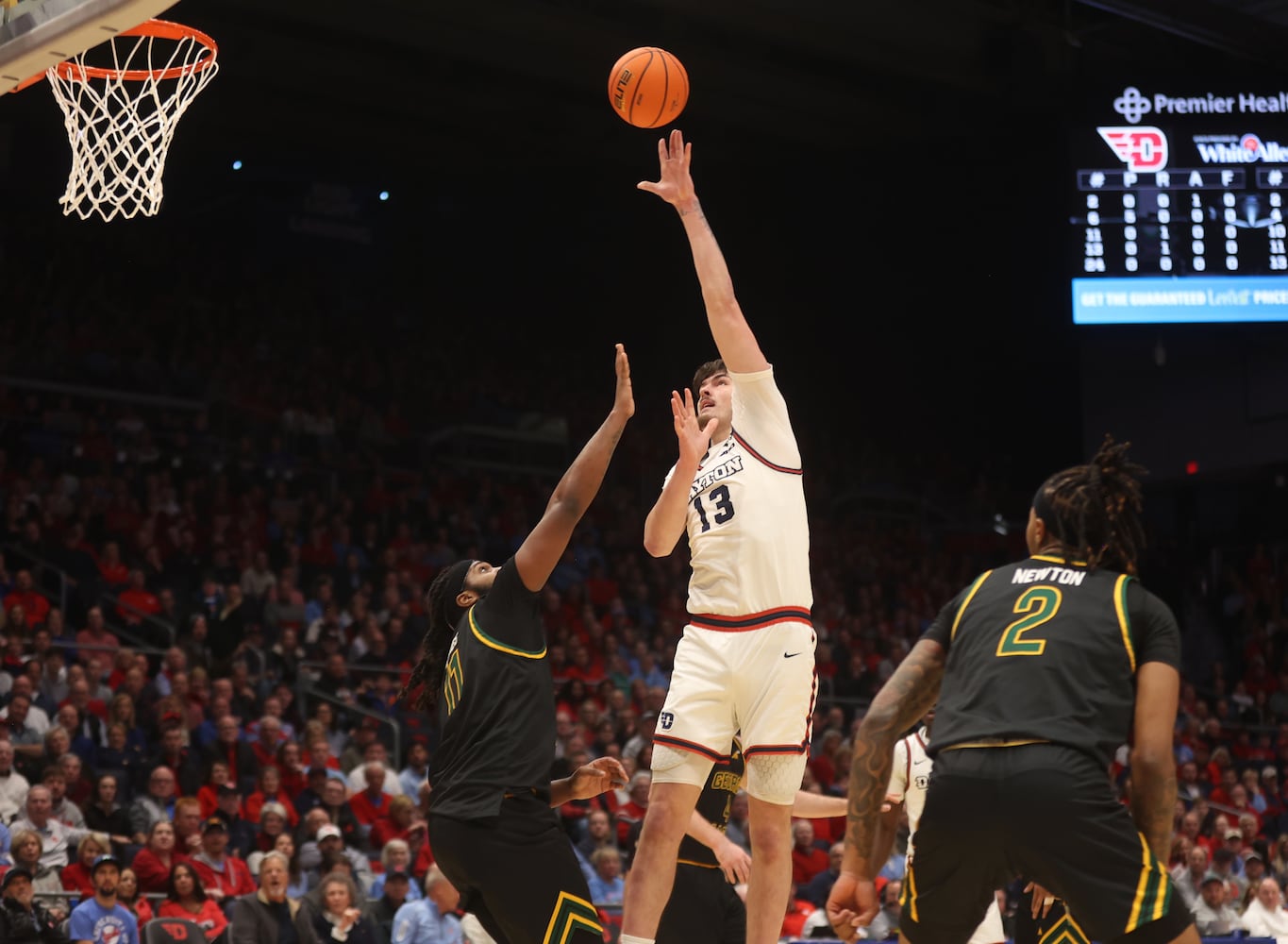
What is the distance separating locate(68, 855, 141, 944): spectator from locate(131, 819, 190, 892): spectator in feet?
2.08

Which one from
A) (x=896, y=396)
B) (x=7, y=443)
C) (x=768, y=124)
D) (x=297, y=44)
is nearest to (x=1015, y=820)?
(x=7, y=443)

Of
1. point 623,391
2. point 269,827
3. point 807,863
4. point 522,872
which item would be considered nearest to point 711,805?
point 522,872

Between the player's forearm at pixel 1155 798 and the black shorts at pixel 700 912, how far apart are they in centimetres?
267

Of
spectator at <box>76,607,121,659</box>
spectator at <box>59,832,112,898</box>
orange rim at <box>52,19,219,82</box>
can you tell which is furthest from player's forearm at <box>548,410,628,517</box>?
spectator at <box>76,607,121,659</box>

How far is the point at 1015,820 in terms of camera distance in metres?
4.09

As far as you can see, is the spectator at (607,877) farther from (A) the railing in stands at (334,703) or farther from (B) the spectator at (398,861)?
(A) the railing in stands at (334,703)

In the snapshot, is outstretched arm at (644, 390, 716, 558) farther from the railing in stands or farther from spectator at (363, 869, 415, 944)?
the railing in stands

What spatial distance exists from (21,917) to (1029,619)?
7.84 meters

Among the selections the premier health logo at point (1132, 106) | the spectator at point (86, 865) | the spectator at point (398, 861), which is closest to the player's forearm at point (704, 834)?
the spectator at point (398, 861)

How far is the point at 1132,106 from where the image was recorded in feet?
55.5

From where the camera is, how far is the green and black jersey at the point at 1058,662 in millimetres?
4156

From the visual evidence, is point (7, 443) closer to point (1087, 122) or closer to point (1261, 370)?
point (1087, 122)

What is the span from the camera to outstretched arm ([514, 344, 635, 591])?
18.5ft

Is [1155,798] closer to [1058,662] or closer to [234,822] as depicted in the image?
[1058,662]
